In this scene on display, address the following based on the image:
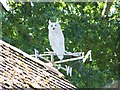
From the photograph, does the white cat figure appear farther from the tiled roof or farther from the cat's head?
the tiled roof

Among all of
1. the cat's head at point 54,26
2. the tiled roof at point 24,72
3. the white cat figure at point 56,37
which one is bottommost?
the tiled roof at point 24,72

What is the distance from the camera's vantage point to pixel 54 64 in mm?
2422

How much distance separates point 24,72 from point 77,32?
23.9 inches

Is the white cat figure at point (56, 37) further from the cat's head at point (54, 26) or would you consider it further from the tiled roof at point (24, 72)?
the tiled roof at point (24, 72)

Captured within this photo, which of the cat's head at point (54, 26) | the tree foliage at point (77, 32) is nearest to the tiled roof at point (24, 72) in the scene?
the tree foliage at point (77, 32)

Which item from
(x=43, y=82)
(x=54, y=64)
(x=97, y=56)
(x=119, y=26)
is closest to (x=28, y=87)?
(x=43, y=82)

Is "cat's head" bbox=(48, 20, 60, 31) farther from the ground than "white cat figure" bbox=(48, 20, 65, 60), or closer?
farther from the ground

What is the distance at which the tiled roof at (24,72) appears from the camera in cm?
184

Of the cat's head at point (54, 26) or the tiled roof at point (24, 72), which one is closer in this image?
the tiled roof at point (24, 72)

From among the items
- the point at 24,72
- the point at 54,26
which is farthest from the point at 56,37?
the point at 24,72

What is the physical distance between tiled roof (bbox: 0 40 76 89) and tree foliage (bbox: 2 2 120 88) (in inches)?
4.9

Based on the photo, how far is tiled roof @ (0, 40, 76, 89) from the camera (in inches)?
72.3

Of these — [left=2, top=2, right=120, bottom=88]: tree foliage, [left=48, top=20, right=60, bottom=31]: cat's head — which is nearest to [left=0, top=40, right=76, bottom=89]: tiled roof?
[left=2, top=2, right=120, bottom=88]: tree foliage

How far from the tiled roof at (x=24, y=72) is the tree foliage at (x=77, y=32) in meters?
0.12
